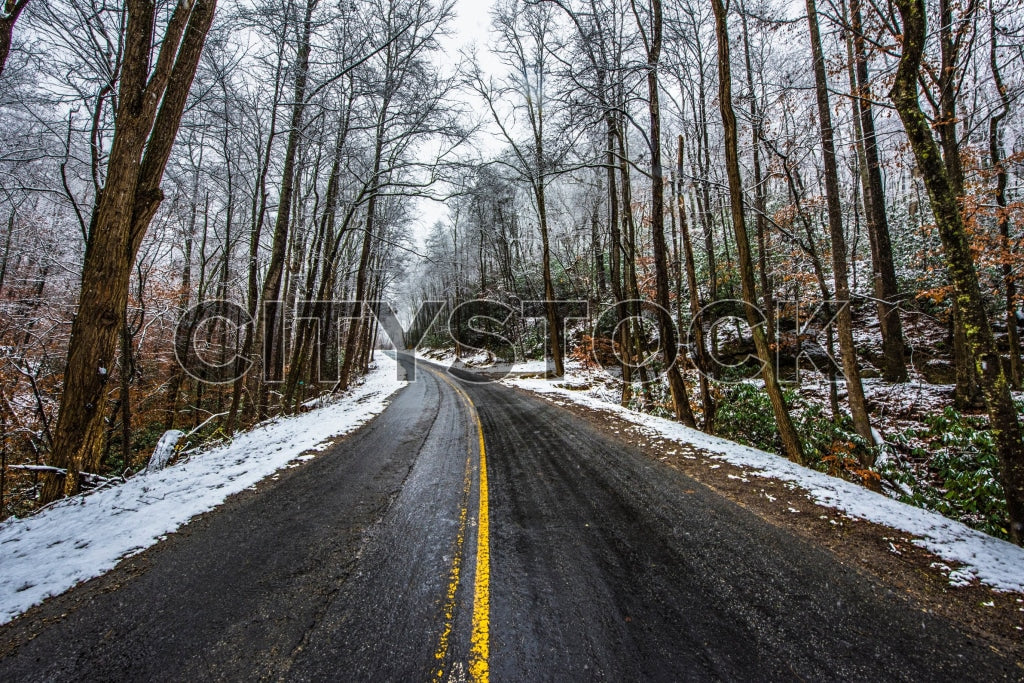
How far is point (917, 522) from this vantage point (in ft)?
12.3

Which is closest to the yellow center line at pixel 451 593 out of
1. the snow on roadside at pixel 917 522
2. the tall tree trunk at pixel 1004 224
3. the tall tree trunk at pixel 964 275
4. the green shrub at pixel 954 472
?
the snow on roadside at pixel 917 522

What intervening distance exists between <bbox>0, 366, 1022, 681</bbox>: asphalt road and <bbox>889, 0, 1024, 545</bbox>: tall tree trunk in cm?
226

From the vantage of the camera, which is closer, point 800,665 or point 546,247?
point 800,665

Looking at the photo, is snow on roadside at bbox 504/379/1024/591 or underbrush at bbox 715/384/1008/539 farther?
underbrush at bbox 715/384/1008/539

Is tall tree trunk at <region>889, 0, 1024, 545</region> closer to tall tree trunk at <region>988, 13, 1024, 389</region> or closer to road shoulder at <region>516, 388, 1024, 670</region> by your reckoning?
road shoulder at <region>516, 388, 1024, 670</region>

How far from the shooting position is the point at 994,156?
899 centimetres

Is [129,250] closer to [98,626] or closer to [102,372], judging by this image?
[102,372]

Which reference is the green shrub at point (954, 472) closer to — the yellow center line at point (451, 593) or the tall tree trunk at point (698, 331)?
the tall tree trunk at point (698, 331)

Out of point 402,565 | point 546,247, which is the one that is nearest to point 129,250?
point 402,565

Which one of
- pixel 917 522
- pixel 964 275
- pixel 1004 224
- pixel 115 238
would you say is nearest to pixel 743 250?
pixel 964 275

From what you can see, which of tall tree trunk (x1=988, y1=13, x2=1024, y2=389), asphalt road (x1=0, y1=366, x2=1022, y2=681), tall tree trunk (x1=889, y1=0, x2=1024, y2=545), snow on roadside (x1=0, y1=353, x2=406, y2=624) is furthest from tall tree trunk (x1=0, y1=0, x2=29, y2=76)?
tall tree trunk (x1=988, y1=13, x2=1024, y2=389)

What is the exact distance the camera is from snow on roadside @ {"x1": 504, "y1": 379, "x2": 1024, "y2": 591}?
9.88ft

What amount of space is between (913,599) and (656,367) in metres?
12.9

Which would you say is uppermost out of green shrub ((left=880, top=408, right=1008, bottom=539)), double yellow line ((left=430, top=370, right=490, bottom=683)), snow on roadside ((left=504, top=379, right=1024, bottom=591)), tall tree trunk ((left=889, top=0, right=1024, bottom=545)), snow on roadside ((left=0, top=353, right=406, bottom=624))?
tall tree trunk ((left=889, top=0, right=1024, bottom=545))
